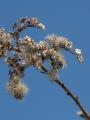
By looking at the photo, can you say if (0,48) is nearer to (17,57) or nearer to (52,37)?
(17,57)

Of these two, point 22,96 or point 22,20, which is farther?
point 22,20

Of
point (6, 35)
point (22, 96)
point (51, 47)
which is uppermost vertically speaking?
point (6, 35)

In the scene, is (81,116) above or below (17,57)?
below

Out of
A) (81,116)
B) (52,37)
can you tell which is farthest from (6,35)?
(81,116)

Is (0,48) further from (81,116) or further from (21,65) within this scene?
(81,116)

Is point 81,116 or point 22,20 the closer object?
point 81,116

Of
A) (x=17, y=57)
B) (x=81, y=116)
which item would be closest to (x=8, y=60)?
(x=17, y=57)
